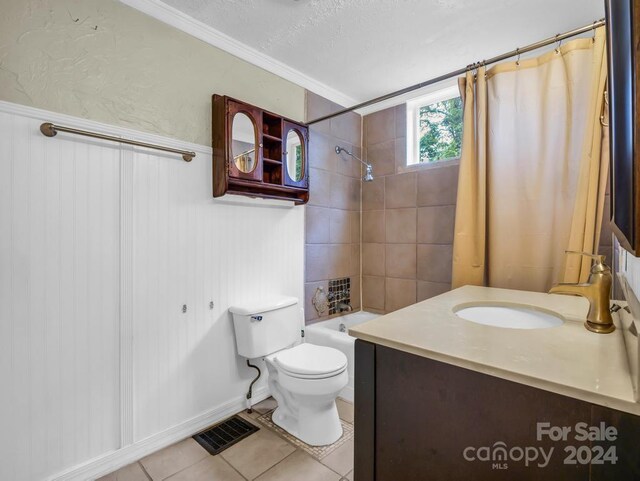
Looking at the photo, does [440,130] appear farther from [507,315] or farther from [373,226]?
[507,315]

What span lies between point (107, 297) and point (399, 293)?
2.06 metres

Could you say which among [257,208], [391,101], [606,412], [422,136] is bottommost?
[606,412]

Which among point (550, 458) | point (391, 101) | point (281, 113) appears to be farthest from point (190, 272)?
point (391, 101)

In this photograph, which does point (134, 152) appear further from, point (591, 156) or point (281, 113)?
point (591, 156)

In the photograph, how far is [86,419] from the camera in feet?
4.75

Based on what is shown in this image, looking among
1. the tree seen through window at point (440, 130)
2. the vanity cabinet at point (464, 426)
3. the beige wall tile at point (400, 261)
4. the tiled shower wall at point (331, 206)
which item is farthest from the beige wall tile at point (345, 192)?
the vanity cabinet at point (464, 426)

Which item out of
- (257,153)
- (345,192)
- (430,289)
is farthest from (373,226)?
(257,153)

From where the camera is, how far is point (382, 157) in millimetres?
2775

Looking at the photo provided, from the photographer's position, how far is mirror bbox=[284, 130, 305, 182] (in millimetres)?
2207

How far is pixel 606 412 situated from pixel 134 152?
1938mm

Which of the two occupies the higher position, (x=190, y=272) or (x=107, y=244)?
(x=107, y=244)

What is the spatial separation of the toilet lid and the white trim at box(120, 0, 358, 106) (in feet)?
6.19

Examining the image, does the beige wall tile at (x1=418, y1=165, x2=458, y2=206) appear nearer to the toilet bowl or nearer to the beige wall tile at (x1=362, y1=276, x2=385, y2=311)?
the beige wall tile at (x1=362, y1=276, x2=385, y2=311)

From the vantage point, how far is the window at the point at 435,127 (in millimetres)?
2473
